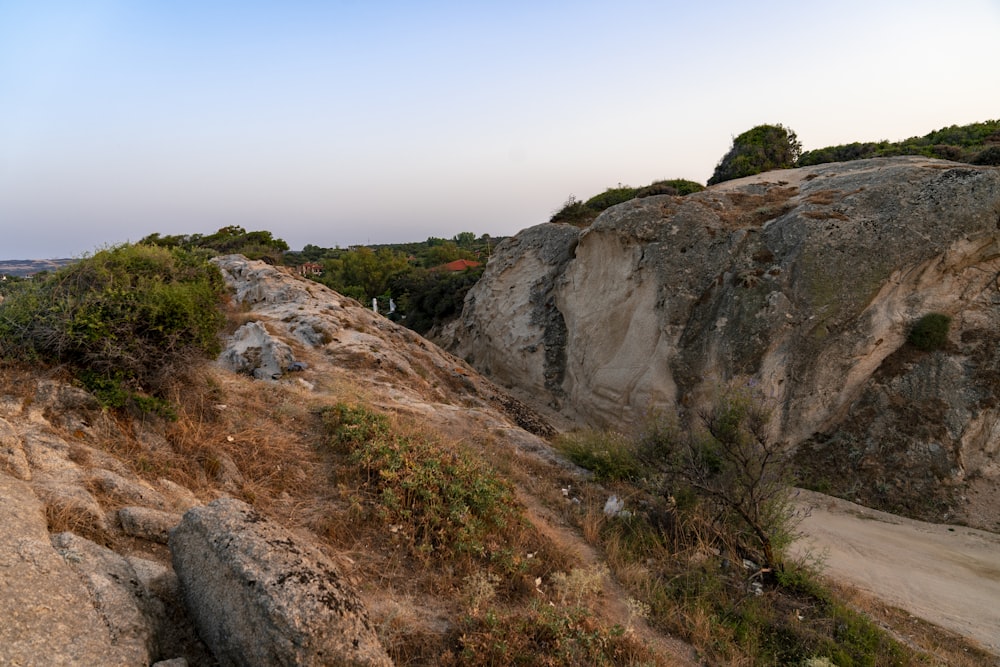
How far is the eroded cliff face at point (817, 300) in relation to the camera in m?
10.1

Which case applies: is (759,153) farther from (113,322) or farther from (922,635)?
(113,322)

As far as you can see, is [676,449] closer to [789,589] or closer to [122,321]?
[789,589]

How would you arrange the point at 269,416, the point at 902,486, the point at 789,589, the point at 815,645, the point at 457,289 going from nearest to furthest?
the point at 815,645 < the point at 789,589 < the point at 269,416 < the point at 902,486 < the point at 457,289

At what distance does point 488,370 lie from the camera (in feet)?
57.3

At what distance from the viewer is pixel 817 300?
34.1ft

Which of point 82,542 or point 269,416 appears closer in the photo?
point 82,542

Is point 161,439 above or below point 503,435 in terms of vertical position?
above

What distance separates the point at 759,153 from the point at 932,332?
16348 millimetres

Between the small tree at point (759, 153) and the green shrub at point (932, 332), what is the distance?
12955 mm

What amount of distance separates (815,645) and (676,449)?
3.22m

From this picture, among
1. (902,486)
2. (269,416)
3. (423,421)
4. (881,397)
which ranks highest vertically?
(269,416)

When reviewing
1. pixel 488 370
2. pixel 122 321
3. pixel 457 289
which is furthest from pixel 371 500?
pixel 457 289

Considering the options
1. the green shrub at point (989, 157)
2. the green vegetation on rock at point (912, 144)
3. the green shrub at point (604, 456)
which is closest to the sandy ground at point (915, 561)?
the green shrub at point (604, 456)

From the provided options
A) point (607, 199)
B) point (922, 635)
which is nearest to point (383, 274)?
point (607, 199)
